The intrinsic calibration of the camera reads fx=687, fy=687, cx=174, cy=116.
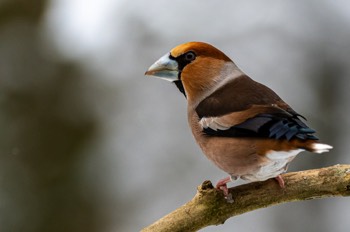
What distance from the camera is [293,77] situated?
5.70 metres

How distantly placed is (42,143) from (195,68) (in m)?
3.00

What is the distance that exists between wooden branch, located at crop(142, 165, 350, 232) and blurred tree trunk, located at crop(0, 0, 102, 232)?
284 centimetres

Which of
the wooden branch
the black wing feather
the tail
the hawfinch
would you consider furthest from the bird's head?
the tail

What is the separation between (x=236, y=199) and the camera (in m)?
2.59

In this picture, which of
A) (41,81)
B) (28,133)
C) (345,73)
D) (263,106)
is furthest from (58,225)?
(263,106)

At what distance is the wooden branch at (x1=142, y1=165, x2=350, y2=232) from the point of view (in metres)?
2.57

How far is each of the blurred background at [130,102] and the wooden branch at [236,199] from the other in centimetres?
267

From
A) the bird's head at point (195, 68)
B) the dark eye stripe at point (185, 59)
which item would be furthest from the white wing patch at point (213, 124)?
the dark eye stripe at point (185, 59)

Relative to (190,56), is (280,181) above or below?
below

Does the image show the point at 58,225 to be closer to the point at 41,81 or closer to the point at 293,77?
the point at 41,81

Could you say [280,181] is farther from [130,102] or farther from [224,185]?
[130,102]

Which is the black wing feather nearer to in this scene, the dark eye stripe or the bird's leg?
the bird's leg

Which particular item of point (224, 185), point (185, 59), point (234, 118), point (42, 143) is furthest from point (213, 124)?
point (42, 143)

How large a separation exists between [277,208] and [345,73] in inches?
51.4
